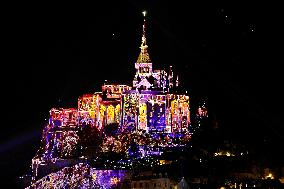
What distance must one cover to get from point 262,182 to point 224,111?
17779 millimetres

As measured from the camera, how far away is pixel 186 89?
61125 millimetres

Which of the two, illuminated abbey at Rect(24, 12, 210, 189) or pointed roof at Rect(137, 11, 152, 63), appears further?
pointed roof at Rect(137, 11, 152, 63)

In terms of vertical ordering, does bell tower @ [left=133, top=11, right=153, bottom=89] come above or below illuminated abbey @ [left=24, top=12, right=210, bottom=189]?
above

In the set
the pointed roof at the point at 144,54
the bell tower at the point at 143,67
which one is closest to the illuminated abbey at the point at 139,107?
the bell tower at the point at 143,67

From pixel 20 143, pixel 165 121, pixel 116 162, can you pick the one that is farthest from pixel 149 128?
pixel 20 143

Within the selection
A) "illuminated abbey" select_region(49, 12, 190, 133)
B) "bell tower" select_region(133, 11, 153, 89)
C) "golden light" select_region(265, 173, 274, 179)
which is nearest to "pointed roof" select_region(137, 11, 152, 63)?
"bell tower" select_region(133, 11, 153, 89)

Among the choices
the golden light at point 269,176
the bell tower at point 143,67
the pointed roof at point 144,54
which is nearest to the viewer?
the golden light at point 269,176

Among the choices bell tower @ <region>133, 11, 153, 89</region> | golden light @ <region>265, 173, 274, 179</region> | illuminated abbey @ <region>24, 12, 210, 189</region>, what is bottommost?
golden light @ <region>265, 173, 274, 179</region>

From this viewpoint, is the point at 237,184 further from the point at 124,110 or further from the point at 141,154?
the point at 124,110

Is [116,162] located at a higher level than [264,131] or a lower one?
lower

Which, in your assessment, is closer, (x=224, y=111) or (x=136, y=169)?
(x=136, y=169)

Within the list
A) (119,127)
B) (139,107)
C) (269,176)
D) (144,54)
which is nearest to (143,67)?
(144,54)

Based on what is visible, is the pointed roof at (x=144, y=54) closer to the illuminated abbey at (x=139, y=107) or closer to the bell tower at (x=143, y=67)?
the bell tower at (x=143, y=67)

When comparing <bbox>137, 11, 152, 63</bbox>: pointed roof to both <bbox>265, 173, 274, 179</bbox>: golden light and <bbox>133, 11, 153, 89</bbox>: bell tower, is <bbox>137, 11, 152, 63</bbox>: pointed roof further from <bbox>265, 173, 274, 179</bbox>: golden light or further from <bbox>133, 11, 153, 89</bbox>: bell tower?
<bbox>265, 173, 274, 179</bbox>: golden light
